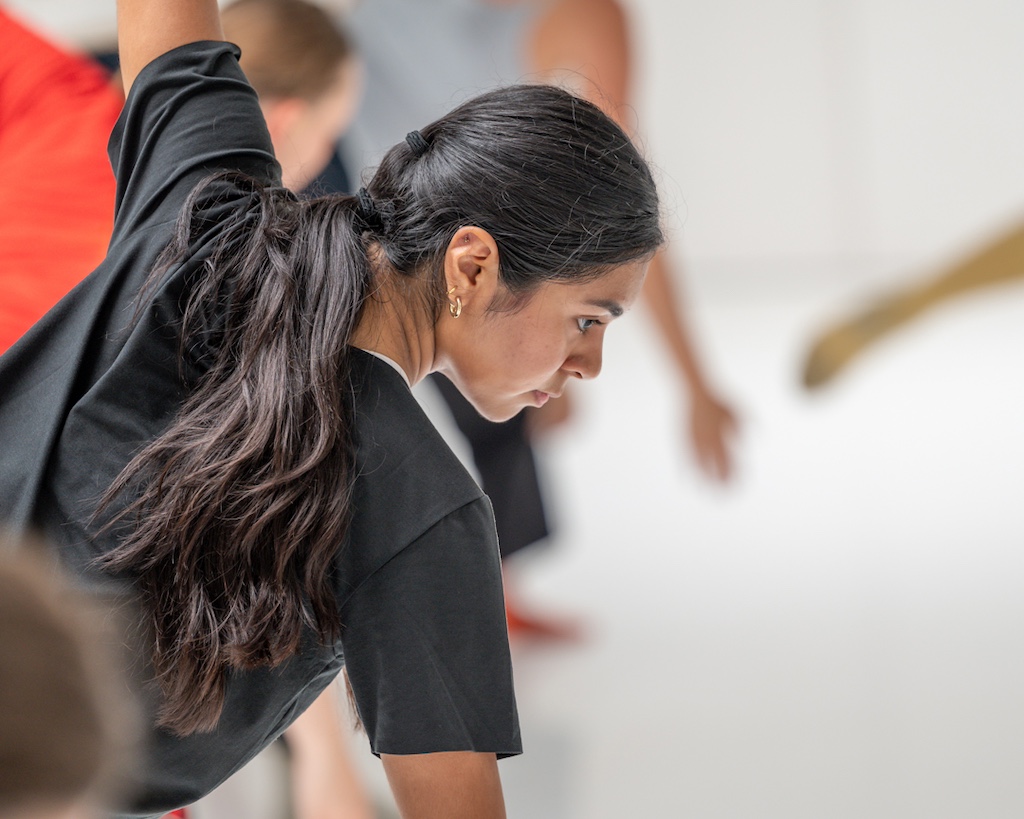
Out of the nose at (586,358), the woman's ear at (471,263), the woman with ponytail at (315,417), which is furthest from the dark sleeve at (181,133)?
the nose at (586,358)

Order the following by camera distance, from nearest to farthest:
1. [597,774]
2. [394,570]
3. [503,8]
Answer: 1. [394,570]
2. [597,774]
3. [503,8]

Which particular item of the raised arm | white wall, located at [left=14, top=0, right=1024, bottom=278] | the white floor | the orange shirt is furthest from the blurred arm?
the raised arm

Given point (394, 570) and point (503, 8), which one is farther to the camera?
point (503, 8)

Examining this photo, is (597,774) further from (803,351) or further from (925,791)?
(803,351)

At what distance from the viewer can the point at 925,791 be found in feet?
6.89

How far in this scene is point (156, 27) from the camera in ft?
3.46

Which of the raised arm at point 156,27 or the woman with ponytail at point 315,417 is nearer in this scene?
the woman with ponytail at point 315,417

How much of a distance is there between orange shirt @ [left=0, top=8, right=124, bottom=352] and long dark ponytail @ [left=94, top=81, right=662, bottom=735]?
0.60m

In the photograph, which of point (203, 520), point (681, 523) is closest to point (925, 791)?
point (681, 523)

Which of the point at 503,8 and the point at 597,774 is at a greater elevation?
the point at 503,8

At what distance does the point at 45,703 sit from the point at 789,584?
2.88m

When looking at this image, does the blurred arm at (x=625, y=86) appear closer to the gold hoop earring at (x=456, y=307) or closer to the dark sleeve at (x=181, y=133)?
the dark sleeve at (x=181, y=133)

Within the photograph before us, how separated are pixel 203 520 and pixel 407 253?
0.28 m

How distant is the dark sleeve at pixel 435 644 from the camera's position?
0.83m
